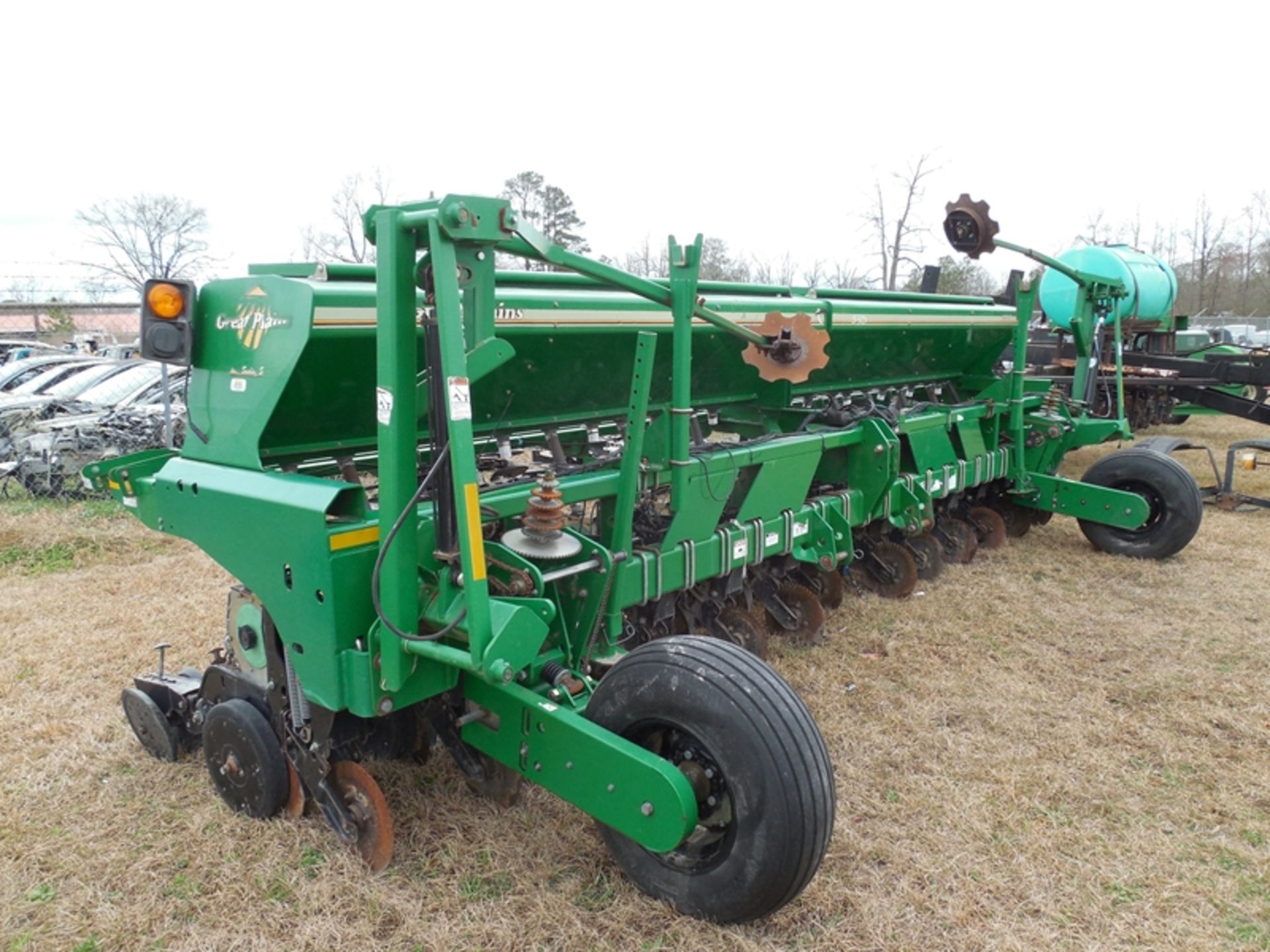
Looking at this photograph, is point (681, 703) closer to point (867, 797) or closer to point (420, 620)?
point (420, 620)

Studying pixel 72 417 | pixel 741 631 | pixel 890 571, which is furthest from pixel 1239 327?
pixel 72 417

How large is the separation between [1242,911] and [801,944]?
123 cm

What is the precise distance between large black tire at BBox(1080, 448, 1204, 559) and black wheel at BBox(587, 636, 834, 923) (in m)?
4.46

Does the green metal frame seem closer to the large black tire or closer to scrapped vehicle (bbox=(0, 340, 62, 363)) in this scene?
the large black tire

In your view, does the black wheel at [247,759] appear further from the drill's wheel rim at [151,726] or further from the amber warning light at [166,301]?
the amber warning light at [166,301]

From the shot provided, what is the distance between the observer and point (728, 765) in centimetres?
212

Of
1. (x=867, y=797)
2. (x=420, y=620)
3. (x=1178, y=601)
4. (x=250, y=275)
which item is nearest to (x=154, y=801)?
(x=420, y=620)

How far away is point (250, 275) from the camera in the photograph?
2.76 metres

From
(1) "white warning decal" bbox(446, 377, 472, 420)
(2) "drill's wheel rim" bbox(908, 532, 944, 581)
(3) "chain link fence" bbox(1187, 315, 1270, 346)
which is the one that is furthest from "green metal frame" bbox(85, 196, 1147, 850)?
(3) "chain link fence" bbox(1187, 315, 1270, 346)

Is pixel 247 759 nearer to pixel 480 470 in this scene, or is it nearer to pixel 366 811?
pixel 366 811

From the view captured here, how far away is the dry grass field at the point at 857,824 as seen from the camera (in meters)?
2.38

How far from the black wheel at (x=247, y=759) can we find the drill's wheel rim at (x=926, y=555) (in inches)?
146

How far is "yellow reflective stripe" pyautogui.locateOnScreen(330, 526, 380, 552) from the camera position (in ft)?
7.61

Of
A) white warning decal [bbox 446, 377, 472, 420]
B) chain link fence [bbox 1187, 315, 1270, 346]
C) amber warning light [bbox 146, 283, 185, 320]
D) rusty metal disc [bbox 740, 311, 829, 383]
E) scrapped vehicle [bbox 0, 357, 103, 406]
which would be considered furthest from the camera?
chain link fence [bbox 1187, 315, 1270, 346]
